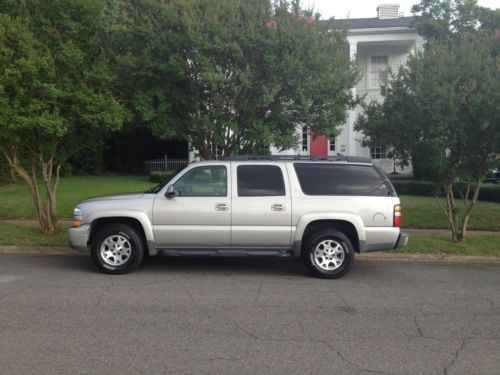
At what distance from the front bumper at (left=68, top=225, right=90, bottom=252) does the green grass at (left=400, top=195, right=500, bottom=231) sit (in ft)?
27.5

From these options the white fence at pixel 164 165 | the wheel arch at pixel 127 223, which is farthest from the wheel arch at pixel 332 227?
the white fence at pixel 164 165

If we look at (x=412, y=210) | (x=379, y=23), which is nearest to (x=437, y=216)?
(x=412, y=210)

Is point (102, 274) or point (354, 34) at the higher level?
point (354, 34)

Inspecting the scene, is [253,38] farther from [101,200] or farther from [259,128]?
[101,200]

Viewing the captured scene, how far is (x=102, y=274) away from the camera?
802 centimetres

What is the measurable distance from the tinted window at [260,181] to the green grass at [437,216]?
638 cm

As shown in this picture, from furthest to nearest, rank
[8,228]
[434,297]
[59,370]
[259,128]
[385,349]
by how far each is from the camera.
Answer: [8,228]
[259,128]
[434,297]
[385,349]
[59,370]

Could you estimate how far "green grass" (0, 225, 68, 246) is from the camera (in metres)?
10.0

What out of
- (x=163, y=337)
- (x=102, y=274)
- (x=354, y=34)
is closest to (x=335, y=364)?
(x=163, y=337)

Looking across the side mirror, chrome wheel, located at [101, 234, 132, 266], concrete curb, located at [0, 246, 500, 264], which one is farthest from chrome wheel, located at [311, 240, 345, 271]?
chrome wheel, located at [101, 234, 132, 266]

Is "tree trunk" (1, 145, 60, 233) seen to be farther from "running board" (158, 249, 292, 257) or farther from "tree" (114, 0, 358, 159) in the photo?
"running board" (158, 249, 292, 257)

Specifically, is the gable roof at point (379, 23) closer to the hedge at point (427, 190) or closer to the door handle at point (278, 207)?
the hedge at point (427, 190)

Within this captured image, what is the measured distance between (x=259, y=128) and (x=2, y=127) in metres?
4.88

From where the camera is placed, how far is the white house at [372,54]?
2592cm
